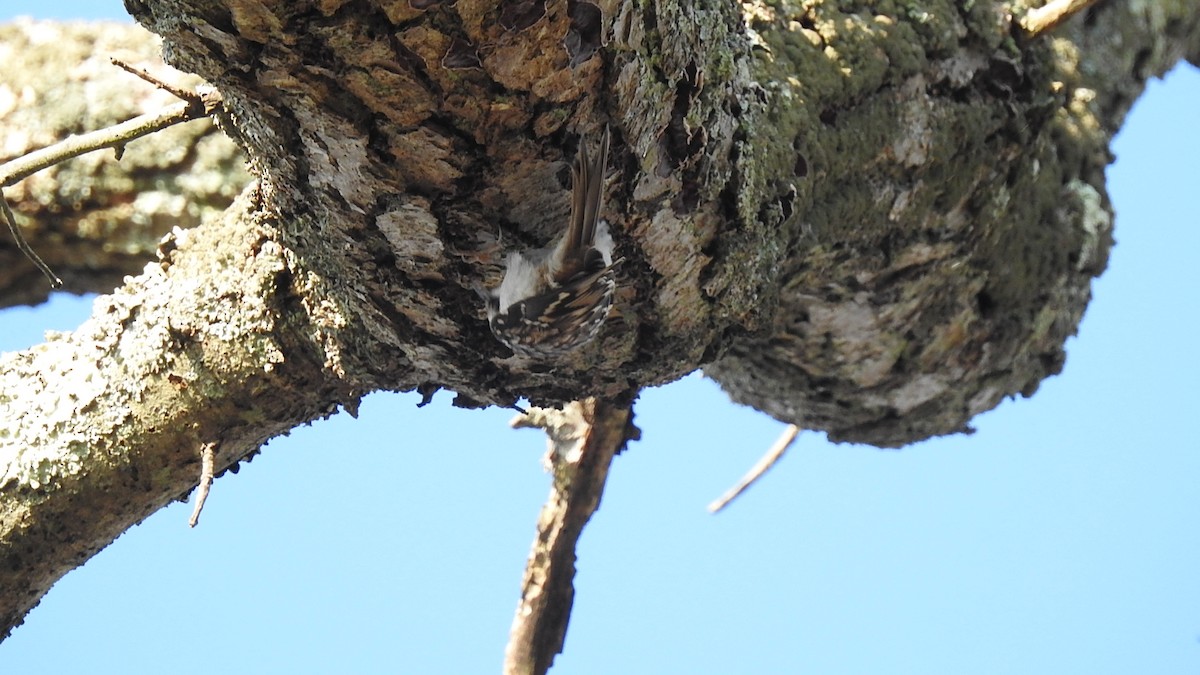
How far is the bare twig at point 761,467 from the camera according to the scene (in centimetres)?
405

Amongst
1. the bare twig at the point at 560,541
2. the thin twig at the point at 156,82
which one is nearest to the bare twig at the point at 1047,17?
the bare twig at the point at 560,541

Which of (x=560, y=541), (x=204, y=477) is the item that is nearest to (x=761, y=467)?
(x=560, y=541)

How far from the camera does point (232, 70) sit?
1.35 metres

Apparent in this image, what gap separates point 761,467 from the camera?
4141 millimetres

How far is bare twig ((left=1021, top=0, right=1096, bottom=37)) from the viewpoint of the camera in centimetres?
260

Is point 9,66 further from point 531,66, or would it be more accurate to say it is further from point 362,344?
point 531,66

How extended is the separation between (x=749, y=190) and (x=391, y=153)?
717 mm

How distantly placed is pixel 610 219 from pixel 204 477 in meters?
0.93

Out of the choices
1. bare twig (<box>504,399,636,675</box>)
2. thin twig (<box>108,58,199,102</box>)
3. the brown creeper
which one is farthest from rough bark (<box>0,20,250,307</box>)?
the brown creeper

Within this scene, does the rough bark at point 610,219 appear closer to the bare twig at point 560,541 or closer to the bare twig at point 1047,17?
the bare twig at point 1047,17

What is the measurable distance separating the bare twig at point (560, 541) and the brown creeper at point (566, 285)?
123 cm

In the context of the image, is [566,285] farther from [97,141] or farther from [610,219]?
[97,141]

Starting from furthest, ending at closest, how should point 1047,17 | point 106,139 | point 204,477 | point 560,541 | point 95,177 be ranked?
point 95,177 < point 560,541 < point 1047,17 < point 204,477 < point 106,139

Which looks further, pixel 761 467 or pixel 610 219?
pixel 761 467
